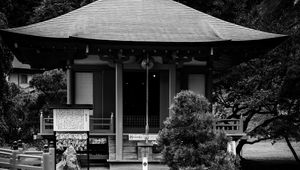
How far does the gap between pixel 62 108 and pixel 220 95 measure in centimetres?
1172

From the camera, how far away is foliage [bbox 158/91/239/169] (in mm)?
10930

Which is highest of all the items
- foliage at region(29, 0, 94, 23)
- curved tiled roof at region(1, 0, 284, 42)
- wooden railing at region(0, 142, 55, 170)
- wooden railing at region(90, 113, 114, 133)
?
foliage at region(29, 0, 94, 23)

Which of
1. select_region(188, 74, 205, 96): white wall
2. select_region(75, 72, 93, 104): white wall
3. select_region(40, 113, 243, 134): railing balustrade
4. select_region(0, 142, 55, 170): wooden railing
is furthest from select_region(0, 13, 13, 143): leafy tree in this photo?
select_region(188, 74, 205, 96): white wall

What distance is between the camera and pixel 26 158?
11.9 meters

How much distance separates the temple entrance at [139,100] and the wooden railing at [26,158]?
4758 mm

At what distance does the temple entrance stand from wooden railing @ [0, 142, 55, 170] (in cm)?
476

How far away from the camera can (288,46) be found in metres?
19.2

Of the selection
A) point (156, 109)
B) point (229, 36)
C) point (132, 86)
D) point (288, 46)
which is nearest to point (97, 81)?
point (132, 86)

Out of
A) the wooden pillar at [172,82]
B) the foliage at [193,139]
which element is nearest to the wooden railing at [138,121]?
the wooden pillar at [172,82]

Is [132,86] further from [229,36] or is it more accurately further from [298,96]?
[298,96]

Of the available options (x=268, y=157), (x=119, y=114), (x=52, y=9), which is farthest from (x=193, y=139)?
(x=52, y=9)

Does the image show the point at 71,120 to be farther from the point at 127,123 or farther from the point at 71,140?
the point at 127,123

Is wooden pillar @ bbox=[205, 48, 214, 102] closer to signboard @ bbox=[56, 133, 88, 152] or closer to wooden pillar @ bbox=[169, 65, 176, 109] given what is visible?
wooden pillar @ bbox=[169, 65, 176, 109]

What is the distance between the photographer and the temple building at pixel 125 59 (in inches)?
564
